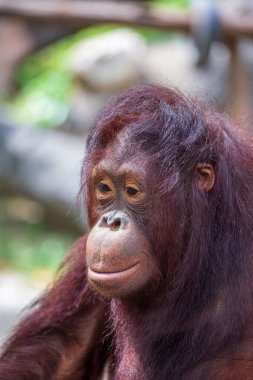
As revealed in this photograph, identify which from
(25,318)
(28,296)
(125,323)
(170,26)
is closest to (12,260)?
(28,296)

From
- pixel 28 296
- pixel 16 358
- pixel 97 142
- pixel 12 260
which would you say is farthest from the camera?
pixel 12 260

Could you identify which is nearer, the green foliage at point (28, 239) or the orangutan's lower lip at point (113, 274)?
the orangutan's lower lip at point (113, 274)

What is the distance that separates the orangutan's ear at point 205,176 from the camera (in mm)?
3764

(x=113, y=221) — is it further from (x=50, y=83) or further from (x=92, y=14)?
(x=50, y=83)

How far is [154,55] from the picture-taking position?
34.9 feet

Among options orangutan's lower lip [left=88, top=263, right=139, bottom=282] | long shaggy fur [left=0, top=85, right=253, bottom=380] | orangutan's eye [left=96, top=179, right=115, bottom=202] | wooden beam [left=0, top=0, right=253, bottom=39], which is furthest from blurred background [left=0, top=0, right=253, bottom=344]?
orangutan's lower lip [left=88, top=263, right=139, bottom=282]

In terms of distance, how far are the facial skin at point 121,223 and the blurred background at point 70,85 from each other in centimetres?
314

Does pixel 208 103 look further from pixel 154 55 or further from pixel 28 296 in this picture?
pixel 154 55

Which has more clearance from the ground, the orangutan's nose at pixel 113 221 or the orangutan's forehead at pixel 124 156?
the orangutan's forehead at pixel 124 156

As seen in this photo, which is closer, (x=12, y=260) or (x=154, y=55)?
(x=12, y=260)

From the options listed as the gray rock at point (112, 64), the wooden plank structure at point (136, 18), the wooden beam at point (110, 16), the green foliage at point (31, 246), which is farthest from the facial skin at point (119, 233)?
the gray rock at point (112, 64)

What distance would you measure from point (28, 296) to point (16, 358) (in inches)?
121

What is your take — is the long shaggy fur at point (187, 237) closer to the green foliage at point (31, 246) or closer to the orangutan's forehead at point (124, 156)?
the orangutan's forehead at point (124, 156)

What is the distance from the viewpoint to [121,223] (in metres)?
3.68
